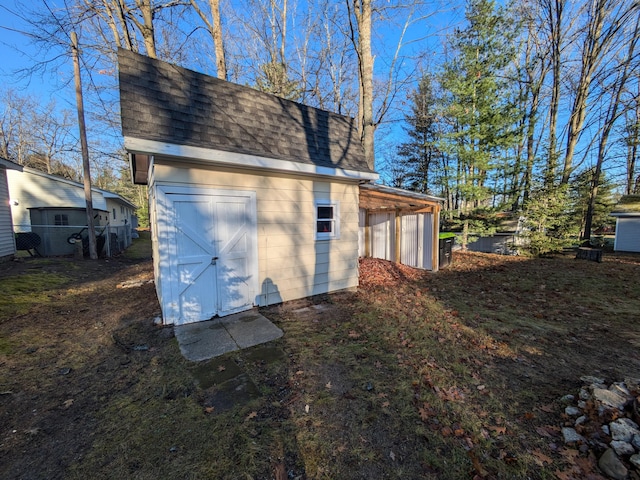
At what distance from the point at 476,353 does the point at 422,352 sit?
0.73m

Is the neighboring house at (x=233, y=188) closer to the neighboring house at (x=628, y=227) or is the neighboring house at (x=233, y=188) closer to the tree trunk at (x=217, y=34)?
the tree trunk at (x=217, y=34)

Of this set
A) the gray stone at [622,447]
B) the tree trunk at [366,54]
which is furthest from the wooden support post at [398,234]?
the gray stone at [622,447]

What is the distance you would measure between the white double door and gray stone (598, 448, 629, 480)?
4.65 m

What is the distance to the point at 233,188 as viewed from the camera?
4715 mm

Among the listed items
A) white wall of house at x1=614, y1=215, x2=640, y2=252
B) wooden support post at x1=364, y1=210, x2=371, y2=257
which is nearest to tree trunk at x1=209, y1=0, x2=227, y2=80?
wooden support post at x1=364, y1=210, x2=371, y2=257

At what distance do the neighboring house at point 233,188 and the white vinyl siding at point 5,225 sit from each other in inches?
323

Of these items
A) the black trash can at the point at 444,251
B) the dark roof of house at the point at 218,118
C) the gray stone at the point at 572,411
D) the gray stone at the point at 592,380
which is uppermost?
the dark roof of house at the point at 218,118

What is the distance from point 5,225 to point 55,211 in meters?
2.45

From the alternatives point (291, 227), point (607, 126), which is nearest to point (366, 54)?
point (291, 227)

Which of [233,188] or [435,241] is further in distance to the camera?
[435,241]

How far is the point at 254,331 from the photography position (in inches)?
167

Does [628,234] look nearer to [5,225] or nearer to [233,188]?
[233,188]

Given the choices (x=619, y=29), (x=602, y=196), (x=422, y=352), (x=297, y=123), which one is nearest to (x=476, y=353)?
(x=422, y=352)

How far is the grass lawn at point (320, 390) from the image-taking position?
2014 millimetres
